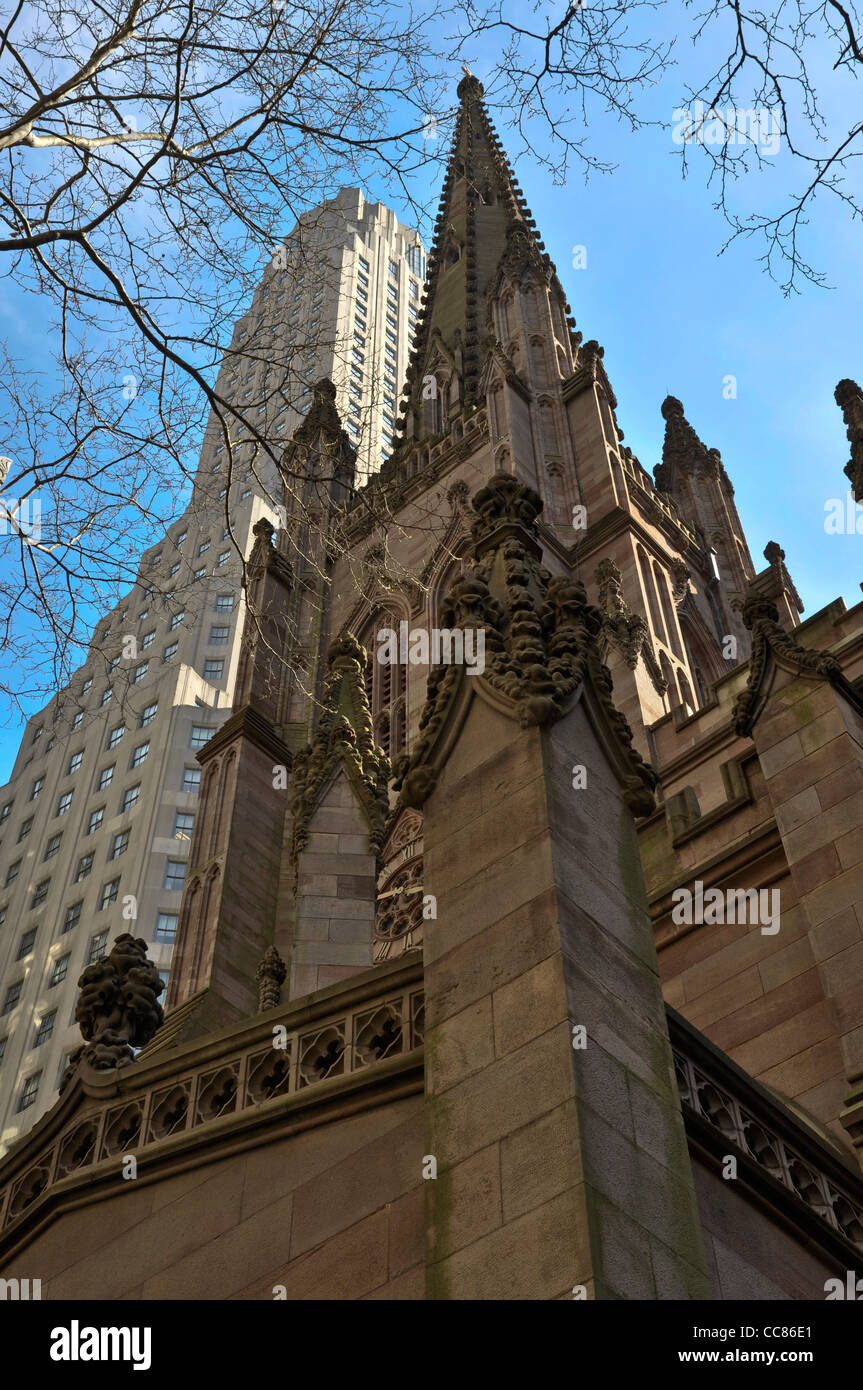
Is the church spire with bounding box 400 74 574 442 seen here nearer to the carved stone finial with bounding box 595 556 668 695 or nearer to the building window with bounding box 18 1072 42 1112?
the carved stone finial with bounding box 595 556 668 695

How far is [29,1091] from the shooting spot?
186ft

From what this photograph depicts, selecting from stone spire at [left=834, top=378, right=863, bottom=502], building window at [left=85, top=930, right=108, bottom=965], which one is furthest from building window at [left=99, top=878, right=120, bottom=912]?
stone spire at [left=834, top=378, right=863, bottom=502]

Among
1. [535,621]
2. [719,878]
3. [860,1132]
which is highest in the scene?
[719,878]

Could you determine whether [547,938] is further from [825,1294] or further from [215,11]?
[215,11]

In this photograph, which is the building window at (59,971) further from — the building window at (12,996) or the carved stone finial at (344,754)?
the carved stone finial at (344,754)

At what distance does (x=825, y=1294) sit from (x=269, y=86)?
950 cm

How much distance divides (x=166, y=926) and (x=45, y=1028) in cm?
608

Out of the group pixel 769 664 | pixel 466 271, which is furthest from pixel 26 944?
pixel 769 664

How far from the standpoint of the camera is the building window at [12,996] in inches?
2448

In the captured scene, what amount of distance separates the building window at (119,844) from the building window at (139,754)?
4237 mm

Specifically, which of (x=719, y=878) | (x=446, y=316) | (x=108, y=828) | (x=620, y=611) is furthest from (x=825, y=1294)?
(x=108, y=828)

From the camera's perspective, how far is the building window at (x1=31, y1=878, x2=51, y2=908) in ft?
221

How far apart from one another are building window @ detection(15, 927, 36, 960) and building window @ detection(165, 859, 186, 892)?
7.69 meters

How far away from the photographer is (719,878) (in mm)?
14578
